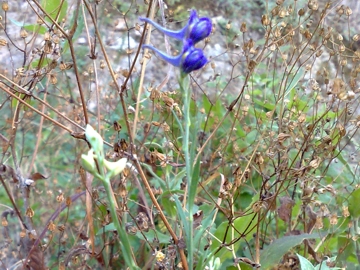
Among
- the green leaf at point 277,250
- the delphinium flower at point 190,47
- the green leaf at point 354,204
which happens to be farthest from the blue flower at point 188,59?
the green leaf at point 354,204

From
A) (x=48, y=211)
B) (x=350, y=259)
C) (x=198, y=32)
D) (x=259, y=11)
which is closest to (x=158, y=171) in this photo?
(x=48, y=211)

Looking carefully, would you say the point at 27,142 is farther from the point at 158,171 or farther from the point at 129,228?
the point at 129,228

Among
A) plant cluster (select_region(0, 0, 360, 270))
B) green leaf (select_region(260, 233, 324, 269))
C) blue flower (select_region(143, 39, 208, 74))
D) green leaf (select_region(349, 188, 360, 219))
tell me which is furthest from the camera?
green leaf (select_region(349, 188, 360, 219))

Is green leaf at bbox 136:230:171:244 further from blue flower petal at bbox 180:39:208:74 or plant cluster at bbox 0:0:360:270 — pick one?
blue flower petal at bbox 180:39:208:74

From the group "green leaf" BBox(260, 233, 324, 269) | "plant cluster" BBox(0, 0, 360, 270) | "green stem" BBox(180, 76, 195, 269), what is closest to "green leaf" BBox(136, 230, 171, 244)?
"plant cluster" BBox(0, 0, 360, 270)

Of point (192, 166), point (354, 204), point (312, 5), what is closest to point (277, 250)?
point (354, 204)

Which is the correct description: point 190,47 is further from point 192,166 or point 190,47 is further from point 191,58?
point 192,166

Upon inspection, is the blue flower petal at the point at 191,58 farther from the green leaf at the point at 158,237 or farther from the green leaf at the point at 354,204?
the green leaf at the point at 354,204
